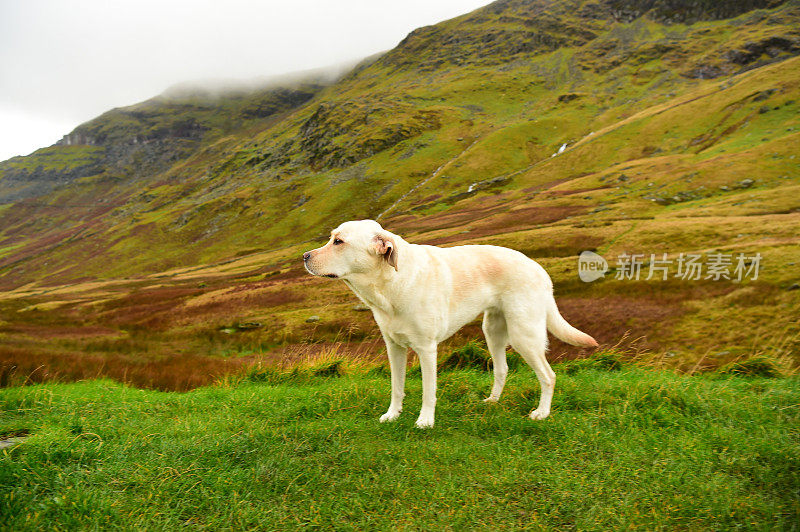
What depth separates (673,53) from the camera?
163m

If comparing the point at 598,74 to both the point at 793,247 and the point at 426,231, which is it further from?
the point at 793,247

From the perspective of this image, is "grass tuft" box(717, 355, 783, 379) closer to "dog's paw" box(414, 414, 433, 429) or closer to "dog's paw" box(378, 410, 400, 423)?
"dog's paw" box(414, 414, 433, 429)

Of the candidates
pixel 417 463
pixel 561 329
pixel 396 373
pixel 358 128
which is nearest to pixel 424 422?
pixel 396 373

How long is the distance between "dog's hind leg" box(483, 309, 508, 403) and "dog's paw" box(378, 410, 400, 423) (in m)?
1.55

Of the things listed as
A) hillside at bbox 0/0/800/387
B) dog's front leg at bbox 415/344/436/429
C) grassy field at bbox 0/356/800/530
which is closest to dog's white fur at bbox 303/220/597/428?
dog's front leg at bbox 415/344/436/429

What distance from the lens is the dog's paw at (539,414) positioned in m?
5.51

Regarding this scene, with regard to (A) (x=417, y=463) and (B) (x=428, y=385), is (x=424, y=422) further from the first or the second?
(A) (x=417, y=463)

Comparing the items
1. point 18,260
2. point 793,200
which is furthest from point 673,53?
point 18,260

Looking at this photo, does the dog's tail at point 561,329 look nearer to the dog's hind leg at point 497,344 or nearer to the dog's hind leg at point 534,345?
the dog's hind leg at point 534,345

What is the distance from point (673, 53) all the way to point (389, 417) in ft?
708

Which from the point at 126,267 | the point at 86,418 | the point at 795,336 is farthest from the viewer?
the point at 126,267

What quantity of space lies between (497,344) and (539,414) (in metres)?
1.36

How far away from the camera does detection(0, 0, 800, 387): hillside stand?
15648 mm

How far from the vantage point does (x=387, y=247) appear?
520 cm
